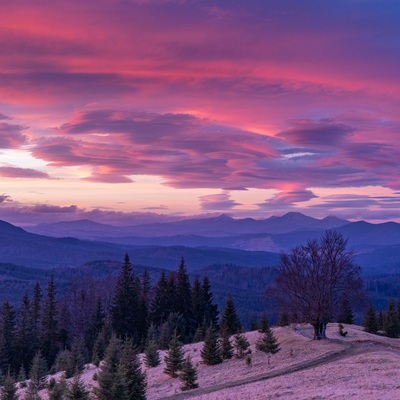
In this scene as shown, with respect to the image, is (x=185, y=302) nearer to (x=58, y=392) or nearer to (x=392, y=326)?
(x=392, y=326)

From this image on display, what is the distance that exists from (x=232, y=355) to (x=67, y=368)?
20184mm

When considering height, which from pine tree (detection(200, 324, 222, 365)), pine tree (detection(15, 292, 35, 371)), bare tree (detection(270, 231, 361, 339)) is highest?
bare tree (detection(270, 231, 361, 339))

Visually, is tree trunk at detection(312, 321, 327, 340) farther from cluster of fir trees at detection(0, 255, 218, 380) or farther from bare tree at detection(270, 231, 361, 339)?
cluster of fir trees at detection(0, 255, 218, 380)

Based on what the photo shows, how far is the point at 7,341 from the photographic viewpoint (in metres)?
86.9

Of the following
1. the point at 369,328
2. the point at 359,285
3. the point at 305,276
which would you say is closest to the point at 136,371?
the point at 305,276

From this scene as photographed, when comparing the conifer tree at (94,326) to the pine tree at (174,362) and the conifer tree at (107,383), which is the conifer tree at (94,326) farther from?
the conifer tree at (107,383)

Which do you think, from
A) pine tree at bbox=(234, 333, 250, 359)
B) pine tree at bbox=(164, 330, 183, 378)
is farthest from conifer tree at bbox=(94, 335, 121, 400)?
pine tree at bbox=(234, 333, 250, 359)

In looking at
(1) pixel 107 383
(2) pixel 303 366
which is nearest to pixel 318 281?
(2) pixel 303 366

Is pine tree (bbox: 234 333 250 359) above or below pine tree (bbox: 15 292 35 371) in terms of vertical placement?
above

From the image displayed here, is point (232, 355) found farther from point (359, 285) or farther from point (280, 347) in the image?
point (359, 285)

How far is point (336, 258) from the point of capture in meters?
50.1

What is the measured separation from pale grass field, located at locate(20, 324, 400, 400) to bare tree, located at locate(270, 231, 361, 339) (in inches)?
105

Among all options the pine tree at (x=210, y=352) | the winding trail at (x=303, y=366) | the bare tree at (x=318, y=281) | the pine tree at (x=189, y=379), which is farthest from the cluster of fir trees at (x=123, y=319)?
the pine tree at (x=189, y=379)

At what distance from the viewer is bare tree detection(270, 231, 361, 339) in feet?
160
